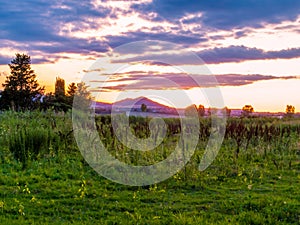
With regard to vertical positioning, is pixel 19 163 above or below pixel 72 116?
below

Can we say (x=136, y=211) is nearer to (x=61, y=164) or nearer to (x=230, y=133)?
(x=61, y=164)

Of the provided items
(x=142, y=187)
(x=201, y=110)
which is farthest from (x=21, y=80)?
(x=142, y=187)

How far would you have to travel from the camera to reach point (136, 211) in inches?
279

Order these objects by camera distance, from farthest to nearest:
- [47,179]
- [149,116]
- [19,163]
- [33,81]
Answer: [33,81], [149,116], [19,163], [47,179]

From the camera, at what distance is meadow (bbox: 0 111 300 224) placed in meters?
6.93

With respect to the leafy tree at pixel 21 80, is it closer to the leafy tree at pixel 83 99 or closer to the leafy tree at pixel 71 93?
the leafy tree at pixel 71 93

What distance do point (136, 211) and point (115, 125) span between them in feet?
27.1

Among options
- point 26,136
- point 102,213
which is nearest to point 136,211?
point 102,213

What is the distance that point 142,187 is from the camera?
354 inches

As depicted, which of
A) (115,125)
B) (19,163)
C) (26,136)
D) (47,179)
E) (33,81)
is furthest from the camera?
(33,81)

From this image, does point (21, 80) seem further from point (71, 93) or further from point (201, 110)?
point (201, 110)

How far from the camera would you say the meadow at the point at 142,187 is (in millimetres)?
6934

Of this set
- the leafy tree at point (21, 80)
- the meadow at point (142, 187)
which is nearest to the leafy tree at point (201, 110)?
the meadow at point (142, 187)

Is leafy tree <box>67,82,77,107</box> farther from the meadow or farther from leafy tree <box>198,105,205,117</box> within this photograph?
the meadow
